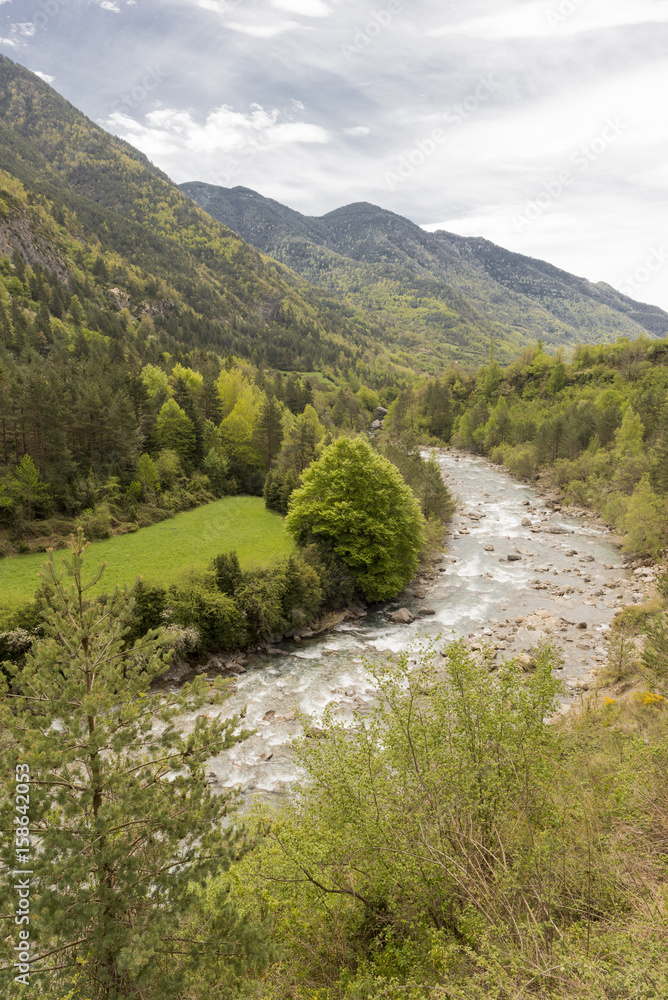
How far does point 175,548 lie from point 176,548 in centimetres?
7

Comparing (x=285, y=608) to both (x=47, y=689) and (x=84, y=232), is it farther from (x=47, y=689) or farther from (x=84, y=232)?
(x=84, y=232)

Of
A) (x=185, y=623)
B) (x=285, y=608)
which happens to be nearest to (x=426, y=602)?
(x=285, y=608)

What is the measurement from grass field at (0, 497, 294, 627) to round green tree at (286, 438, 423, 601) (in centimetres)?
361

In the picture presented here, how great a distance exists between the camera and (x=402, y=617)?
1264 inches

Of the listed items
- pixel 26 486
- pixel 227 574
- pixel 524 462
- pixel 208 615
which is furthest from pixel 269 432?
pixel 524 462

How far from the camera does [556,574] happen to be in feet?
125

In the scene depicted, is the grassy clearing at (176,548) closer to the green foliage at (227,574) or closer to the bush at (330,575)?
the green foliage at (227,574)

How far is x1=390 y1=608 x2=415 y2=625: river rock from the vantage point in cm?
3181

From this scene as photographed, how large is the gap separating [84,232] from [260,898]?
184m

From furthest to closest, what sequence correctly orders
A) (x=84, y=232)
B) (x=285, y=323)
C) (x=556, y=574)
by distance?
(x=285, y=323) → (x=84, y=232) → (x=556, y=574)

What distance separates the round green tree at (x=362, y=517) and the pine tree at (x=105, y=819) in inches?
1019

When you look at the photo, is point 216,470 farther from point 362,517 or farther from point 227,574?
point 227,574

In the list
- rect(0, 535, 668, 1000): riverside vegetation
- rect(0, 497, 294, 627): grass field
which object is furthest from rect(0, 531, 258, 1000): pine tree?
rect(0, 497, 294, 627): grass field

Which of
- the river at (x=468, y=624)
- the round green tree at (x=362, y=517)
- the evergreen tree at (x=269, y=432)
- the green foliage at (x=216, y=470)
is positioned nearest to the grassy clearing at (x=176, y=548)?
the green foliage at (x=216, y=470)
